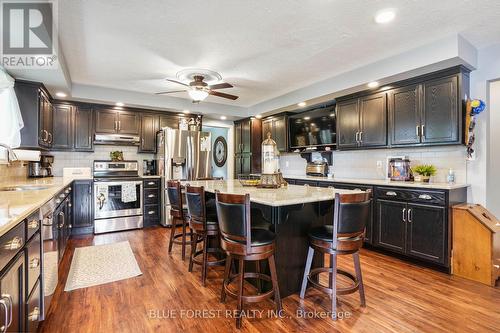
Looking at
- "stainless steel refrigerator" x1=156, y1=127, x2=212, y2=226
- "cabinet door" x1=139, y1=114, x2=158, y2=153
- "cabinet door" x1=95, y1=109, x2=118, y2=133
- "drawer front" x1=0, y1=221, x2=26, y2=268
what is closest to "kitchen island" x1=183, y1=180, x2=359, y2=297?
"drawer front" x1=0, y1=221, x2=26, y2=268

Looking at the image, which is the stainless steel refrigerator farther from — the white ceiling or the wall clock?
the wall clock

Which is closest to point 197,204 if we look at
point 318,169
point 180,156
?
point 180,156

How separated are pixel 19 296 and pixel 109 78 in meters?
3.59

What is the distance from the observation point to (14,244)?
1312mm

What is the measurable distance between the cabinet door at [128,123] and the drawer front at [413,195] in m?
4.55

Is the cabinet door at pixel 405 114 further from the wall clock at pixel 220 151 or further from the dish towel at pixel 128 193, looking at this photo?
the wall clock at pixel 220 151

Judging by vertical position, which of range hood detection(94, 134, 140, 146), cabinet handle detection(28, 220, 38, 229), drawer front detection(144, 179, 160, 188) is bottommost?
cabinet handle detection(28, 220, 38, 229)

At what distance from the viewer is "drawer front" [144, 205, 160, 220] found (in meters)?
4.90

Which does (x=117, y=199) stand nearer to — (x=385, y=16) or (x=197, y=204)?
(x=197, y=204)

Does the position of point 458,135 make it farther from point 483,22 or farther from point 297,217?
point 297,217

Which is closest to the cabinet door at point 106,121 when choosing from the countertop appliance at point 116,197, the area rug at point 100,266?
the countertop appliance at point 116,197

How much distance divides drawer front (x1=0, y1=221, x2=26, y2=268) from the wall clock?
239 inches

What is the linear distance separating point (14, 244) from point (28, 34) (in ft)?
7.18

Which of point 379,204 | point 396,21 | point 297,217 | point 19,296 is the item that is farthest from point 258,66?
point 19,296
